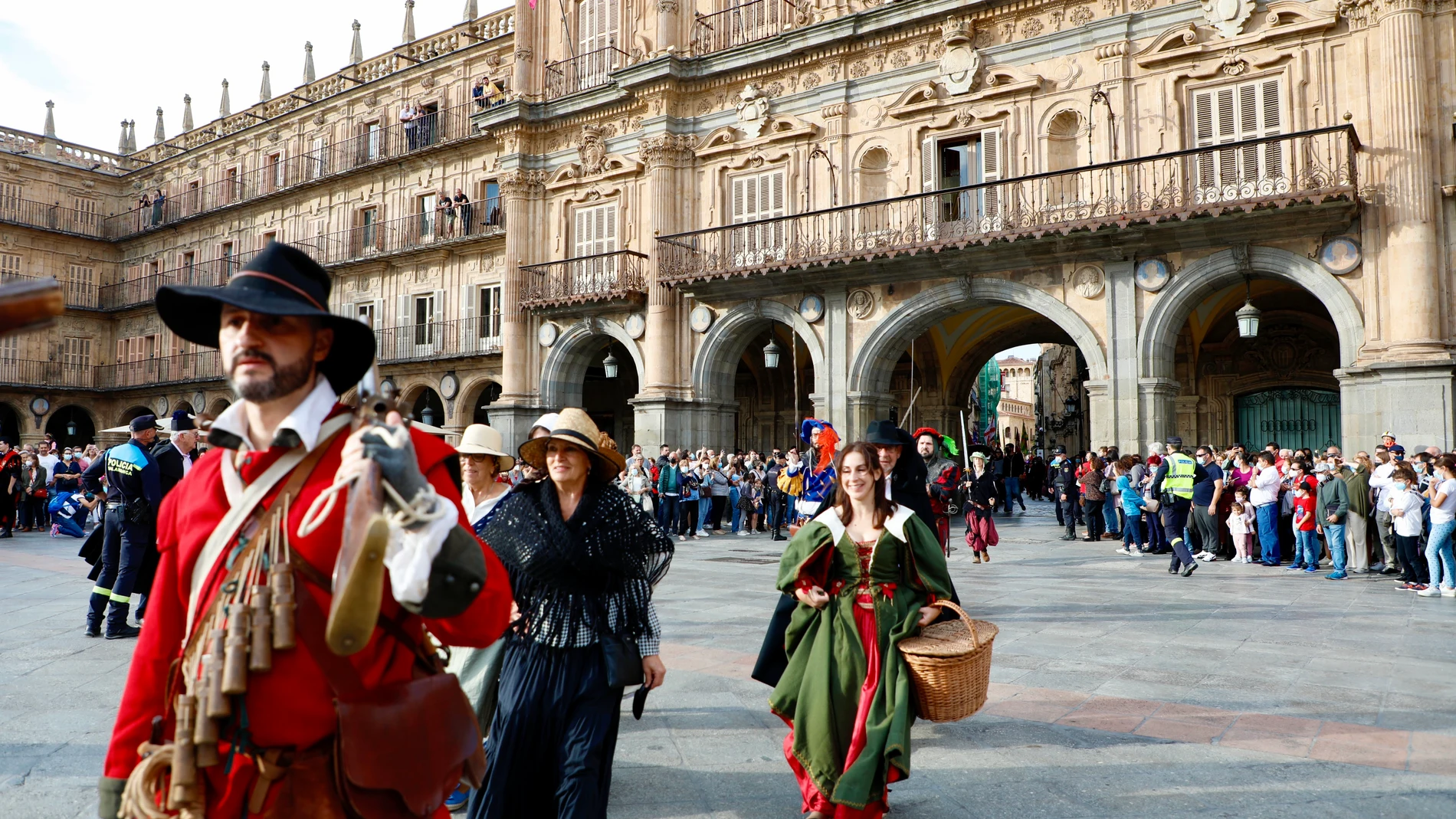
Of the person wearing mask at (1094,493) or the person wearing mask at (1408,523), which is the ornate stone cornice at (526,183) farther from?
the person wearing mask at (1408,523)

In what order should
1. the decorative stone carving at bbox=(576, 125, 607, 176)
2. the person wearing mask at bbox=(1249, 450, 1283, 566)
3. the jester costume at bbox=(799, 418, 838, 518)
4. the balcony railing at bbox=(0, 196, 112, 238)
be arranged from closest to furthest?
the jester costume at bbox=(799, 418, 838, 518), the person wearing mask at bbox=(1249, 450, 1283, 566), the decorative stone carving at bbox=(576, 125, 607, 176), the balcony railing at bbox=(0, 196, 112, 238)

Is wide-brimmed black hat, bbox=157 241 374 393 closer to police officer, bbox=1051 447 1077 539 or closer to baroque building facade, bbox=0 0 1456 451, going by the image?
baroque building facade, bbox=0 0 1456 451

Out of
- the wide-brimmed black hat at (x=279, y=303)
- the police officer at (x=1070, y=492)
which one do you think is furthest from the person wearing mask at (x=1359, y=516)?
the wide-brimmed black hat at (x=279, y=303)

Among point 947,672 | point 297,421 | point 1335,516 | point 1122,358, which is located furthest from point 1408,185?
point 297,421

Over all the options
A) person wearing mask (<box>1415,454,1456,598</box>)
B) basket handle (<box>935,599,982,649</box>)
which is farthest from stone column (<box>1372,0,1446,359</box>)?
basket handle (<box>935,599,982,649</box>)

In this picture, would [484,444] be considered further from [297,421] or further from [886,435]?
[297,421]

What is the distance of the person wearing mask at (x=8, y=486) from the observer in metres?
16.9

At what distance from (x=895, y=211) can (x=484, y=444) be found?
1505 centimetres

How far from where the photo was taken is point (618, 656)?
3.16 meters

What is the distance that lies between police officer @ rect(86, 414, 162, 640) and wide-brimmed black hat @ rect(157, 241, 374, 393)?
6.03 metres

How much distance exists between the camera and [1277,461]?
13766 millimetres

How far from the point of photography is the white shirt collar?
1.91m

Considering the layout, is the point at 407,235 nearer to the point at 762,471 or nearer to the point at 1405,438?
the point at 762,471

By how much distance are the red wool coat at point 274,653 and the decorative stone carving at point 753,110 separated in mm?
19031
